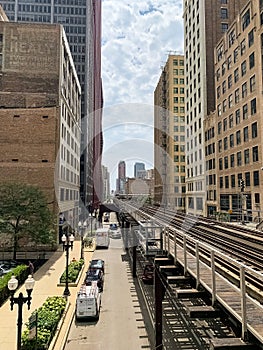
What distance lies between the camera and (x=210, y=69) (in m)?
59.0

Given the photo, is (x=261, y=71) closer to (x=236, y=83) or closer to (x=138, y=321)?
(x=236, y=83)

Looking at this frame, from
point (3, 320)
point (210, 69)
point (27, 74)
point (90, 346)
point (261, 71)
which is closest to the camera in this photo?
point (90, 346)

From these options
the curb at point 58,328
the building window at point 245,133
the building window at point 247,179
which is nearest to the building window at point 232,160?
the building window at point 245,133

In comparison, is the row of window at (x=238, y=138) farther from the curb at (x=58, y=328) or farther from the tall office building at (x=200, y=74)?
the curb at (x=58, y=328)

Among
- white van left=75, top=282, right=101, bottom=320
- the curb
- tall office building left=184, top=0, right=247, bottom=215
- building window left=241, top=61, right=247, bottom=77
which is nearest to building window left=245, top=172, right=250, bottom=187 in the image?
building window left=241, top=61, right=247, bottom=77

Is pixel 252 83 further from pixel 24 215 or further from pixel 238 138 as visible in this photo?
pixel 24 215

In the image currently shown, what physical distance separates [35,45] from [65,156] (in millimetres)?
14828

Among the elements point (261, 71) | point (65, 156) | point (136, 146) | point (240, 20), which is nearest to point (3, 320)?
point (136, 146)

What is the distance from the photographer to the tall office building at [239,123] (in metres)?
38.4

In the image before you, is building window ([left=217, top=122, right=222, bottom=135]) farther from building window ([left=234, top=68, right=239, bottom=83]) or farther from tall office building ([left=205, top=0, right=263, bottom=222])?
building window ([left=234, top=68, right=239, bottom=83])

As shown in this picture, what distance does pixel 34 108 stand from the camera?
38094mm

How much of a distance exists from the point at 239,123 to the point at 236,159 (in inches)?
199

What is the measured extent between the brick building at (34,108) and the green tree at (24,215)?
4595mm

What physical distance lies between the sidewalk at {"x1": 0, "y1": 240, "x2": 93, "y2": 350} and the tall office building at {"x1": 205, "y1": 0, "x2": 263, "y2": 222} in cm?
2024
